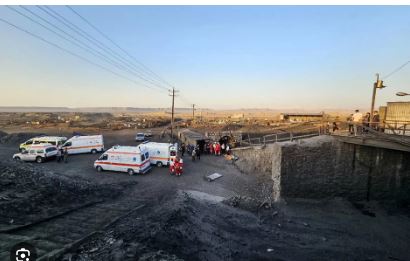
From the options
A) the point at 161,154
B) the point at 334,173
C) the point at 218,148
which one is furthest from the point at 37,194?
the point at 218,148

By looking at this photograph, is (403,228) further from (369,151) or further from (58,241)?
(58,241)

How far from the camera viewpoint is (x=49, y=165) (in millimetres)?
24031

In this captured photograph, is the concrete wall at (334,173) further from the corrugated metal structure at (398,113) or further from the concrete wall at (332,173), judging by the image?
the corrugated metal structure at (398,113)

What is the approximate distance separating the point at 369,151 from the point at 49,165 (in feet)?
93.4

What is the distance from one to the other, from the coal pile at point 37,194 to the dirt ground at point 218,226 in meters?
0.12

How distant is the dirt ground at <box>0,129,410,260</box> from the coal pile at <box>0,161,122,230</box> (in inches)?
4.7

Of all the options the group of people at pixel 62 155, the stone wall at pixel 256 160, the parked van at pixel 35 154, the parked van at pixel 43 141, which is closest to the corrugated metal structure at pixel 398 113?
the stone wall at pixel 256 160

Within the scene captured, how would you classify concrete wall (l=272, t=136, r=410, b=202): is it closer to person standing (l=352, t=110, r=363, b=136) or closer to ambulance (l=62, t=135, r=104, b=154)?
person standing (l=352, t=110, r=363, b=136)

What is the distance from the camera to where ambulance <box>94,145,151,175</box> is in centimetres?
2138

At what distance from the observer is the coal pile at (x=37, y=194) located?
11.5m

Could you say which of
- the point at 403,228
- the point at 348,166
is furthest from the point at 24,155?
the point at 403,228

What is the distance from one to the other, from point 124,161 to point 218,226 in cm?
1214

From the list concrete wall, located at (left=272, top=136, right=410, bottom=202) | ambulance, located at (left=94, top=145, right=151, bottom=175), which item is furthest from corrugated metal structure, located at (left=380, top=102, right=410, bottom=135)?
ambulance, located at (left=94, top=145, right=151, bottom=175)

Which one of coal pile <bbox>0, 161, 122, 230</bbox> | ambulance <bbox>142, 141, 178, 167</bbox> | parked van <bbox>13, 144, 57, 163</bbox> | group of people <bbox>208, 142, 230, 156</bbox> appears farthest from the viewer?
group of people <bbox>208, 142, 230, 156</bbox>
